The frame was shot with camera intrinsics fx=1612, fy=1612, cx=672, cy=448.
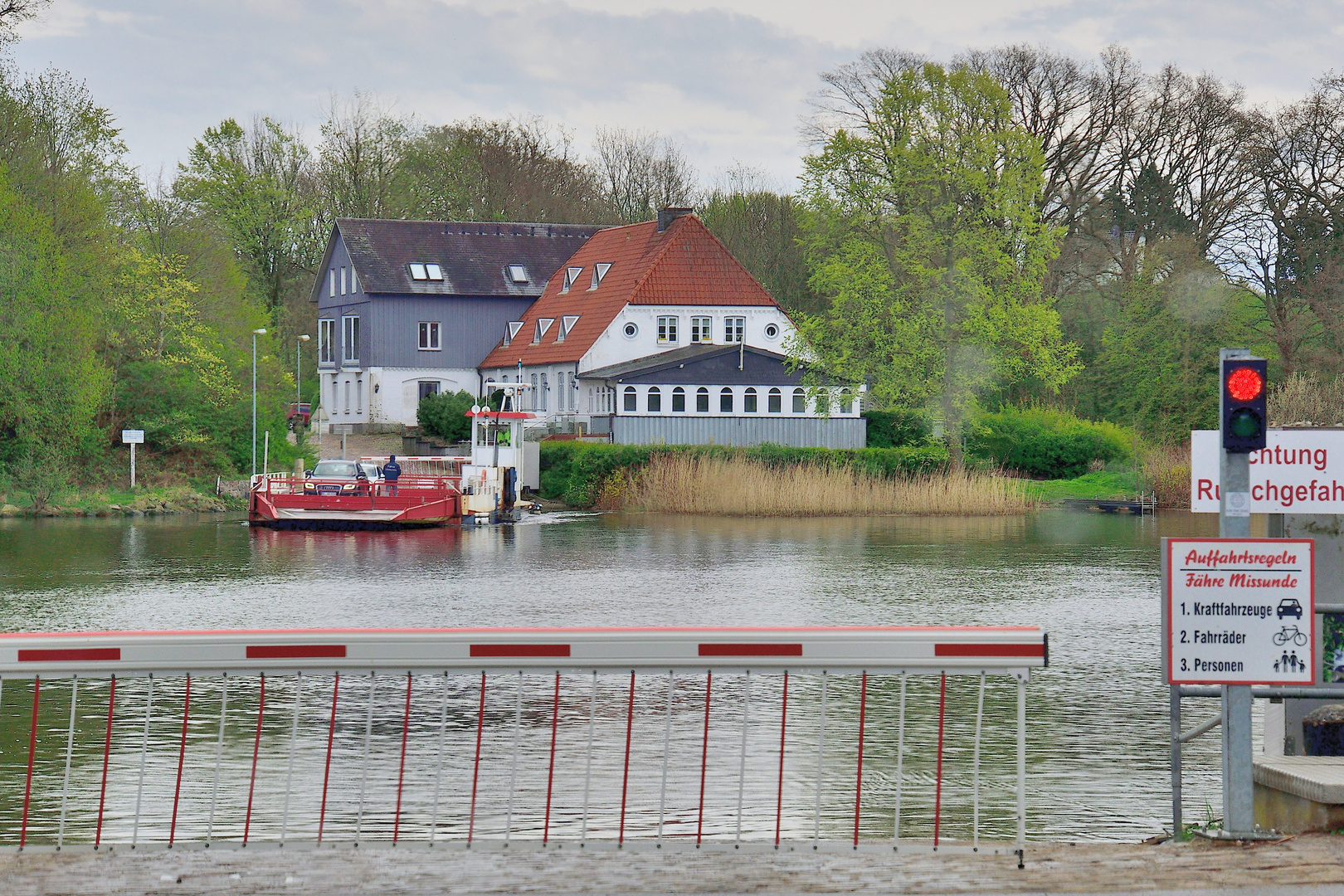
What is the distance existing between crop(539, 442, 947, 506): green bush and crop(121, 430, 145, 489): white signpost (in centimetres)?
1232

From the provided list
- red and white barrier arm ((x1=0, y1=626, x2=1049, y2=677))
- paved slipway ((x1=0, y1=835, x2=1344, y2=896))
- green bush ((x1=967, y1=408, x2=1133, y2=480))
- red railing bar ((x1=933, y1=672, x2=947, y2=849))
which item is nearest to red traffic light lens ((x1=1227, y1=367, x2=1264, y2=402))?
red and white barrier arm ((x1=0, y1=626, x2=1049, y2=677))

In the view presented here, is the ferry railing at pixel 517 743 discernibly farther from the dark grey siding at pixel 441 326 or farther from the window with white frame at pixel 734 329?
the dark grey siding at pixel 441 326

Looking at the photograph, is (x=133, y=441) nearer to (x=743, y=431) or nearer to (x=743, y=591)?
(x=743, y=431)

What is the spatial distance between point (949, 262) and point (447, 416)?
22342 millimetres

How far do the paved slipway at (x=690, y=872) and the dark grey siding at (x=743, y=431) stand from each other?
50201 mm

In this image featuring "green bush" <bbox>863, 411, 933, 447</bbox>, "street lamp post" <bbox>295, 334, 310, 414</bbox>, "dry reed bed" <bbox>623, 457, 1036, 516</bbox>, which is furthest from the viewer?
"street lamp post" <bbox>295, 334, 310, 414</bbox>

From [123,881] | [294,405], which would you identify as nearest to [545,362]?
[294,405]

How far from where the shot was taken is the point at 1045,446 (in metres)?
57.2

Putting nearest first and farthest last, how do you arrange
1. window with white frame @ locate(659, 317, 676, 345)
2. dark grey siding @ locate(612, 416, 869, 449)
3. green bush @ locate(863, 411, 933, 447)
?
green bush @ locate(863, 411, 933, 447) → dark grey siding @ locate(612, 416, 869, 449) → window with white frame @ locate(659, 317, 676, 345)

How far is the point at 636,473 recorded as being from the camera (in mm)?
47250

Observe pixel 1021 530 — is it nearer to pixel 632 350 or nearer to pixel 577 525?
pixel 577 525

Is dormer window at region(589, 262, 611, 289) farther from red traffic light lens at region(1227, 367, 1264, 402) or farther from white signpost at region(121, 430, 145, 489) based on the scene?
red traffic light lens at region(1227, 367, 1264, 402)

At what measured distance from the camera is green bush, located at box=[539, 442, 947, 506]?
4753cm

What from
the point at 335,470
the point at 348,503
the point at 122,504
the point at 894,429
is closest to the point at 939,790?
the point at 348,503
